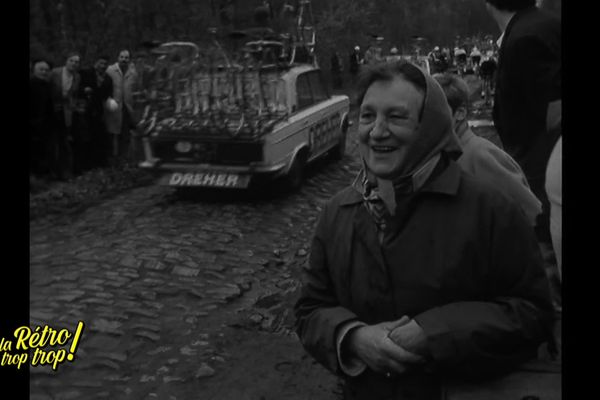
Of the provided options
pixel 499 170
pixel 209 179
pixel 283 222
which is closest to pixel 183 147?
pixel 209 179

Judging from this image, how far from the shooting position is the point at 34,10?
16.0 metres

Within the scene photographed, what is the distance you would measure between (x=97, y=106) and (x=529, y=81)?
10564mm

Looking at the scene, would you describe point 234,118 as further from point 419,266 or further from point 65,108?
point 419,266

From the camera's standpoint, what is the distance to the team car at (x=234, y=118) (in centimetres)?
1036

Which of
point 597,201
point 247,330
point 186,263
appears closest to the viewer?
point 597,201

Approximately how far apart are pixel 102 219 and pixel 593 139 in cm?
848

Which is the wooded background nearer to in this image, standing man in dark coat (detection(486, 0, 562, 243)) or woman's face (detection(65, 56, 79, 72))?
woman's face (detection(65, 56, 79, 72))

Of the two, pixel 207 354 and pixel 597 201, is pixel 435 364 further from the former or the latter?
pixel 207 354

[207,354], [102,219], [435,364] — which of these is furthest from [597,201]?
[102,219]

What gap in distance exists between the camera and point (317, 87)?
1268 cm

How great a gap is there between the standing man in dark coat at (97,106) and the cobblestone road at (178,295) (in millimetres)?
2406

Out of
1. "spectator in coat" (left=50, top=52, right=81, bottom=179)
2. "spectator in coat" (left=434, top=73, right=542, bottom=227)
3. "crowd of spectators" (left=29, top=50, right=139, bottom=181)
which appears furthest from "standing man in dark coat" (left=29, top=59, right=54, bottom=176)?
"spectator in coat" (left=434, top=73, right=542, bottom=227)

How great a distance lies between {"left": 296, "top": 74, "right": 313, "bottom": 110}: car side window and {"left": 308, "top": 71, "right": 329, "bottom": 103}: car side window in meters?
0.21

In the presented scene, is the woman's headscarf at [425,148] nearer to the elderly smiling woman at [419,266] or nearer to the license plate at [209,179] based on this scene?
the elderly smiling woman at [419,266]
